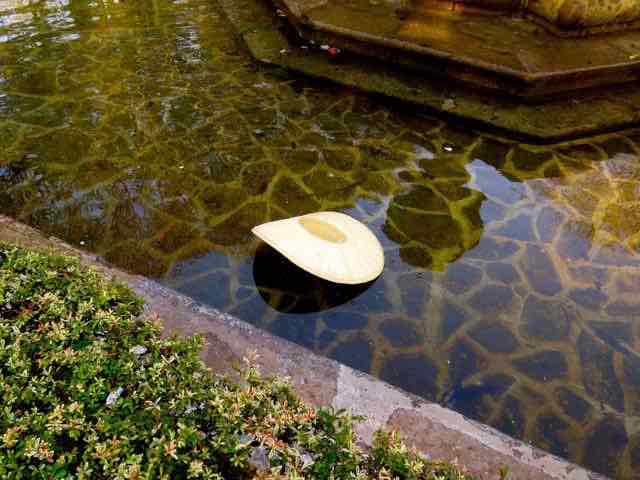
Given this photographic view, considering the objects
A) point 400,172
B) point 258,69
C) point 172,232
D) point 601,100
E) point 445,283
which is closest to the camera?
point 445,283

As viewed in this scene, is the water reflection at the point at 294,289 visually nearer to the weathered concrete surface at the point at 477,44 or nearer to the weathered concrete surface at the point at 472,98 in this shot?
the weathered concrete surface at the point at 472,98

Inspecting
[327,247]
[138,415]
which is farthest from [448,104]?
[138,415]

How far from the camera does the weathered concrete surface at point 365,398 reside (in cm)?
317

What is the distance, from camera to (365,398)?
347 cm

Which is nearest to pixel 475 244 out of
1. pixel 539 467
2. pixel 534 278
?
pixel 534 278

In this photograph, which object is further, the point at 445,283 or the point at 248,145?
the point at 248,145

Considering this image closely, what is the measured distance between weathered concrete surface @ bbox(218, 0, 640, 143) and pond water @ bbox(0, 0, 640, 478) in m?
0.30

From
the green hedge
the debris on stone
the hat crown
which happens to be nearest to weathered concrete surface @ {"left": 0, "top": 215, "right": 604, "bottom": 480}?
the green hedge

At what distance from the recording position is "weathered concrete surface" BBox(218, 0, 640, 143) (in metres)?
7.77

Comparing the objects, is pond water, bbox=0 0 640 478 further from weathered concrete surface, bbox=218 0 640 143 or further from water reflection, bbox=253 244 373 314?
weathered concrete surface, bbox=218 0 640 143

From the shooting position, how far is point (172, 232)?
5.75 m

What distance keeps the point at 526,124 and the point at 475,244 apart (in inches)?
126

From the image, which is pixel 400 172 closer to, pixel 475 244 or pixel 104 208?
pixel 475 244

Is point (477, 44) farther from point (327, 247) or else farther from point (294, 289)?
point (294, 289)
